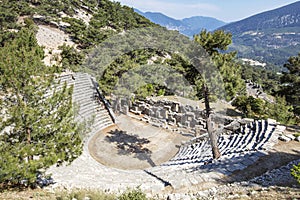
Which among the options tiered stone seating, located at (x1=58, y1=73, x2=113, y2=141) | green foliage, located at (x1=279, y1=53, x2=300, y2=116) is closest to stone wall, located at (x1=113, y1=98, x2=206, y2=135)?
tiered stone seating, located at (x1=58, y1=73, x2=113, y2=141)

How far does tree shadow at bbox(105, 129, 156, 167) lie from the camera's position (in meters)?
13.0

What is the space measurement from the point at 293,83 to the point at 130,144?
16.6 m

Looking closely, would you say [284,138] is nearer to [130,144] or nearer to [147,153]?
[147,153]

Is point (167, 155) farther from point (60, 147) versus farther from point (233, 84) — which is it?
point (233, 84)

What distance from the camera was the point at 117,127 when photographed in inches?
645

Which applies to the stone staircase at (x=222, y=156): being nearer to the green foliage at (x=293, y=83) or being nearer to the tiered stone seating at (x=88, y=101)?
the tiered stone seating at (x=88, y=101)

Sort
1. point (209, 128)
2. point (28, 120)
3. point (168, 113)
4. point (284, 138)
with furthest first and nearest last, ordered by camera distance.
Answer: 1. point (168, 113)
2. point (284, 138)
3. point (209, 128)
4. point (28, 120)

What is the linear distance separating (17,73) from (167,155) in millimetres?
9212

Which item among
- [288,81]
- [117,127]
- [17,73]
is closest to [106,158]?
[117,127]

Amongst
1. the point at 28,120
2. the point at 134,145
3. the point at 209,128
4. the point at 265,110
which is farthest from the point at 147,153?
the point at 265,110

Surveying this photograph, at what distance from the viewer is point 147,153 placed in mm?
13195

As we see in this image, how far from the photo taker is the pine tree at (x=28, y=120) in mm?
5824

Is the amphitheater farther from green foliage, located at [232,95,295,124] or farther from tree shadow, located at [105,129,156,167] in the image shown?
green foliage, located at [232,95,295,124]

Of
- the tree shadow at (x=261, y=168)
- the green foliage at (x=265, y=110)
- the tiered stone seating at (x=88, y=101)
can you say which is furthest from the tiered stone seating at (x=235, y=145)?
the tiered stone seating at (x=88, y=101)
